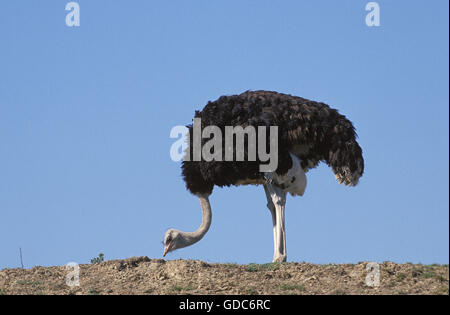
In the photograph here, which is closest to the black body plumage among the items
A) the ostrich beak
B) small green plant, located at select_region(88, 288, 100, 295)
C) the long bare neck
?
the long bare neck

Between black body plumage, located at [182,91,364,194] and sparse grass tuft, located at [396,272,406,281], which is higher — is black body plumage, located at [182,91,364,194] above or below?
above

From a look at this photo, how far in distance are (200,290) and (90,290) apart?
1875 mm

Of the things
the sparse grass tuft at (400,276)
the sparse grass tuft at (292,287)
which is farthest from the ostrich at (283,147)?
the sparse grass tuft at (400,276)

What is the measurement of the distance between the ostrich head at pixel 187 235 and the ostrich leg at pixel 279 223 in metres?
1.56

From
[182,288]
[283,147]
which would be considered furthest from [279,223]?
[182,288]

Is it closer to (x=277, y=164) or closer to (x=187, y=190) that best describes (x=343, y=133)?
(x=277, y=164)

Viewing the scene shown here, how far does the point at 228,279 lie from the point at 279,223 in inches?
121

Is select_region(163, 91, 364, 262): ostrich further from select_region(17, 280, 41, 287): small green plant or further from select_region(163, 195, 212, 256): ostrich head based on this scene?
select_region(17, 280, 41, 287): small green plant

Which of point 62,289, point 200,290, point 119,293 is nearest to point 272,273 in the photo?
point 200,290

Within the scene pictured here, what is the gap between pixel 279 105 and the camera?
15844 millimetres

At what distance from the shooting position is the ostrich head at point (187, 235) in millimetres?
16594

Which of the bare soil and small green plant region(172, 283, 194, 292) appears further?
small green plant region(172, 283, 194, 292)

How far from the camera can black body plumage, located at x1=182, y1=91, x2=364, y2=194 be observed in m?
15.7

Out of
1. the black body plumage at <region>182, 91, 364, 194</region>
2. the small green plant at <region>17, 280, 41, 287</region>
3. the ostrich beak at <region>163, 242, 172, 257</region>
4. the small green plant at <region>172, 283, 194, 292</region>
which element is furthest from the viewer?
the ostrich beak at <region>163, 242, 172, 257</region>
